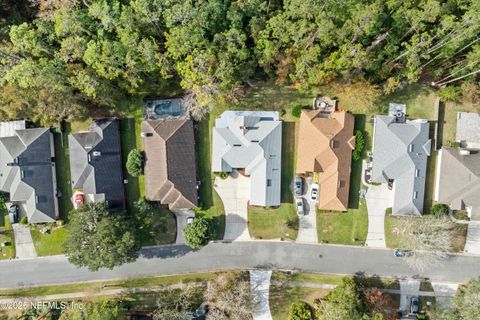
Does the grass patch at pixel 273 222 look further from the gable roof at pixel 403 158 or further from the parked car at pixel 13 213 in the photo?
the parked car at pixel 13 213

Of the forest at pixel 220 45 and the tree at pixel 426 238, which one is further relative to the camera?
the tree at pixel 426 238

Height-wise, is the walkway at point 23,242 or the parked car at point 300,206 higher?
the parked car at point 300,206

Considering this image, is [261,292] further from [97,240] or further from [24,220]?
[24,220]

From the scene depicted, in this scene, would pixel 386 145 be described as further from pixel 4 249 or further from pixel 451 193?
pixel 4 249

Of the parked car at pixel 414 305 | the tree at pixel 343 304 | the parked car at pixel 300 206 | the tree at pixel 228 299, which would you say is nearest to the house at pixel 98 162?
the tree at pixel 228 299

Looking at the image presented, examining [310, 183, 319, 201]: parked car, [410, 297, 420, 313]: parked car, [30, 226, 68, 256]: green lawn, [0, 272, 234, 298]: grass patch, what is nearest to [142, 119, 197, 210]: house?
[0, 272, 234, 298]: grass patch

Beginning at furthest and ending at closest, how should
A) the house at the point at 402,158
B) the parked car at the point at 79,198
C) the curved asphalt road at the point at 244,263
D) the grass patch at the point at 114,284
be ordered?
1. the grass patch at the point at 114,284
2. the parked car at the point at 79,198
3. the curved asphalt road at the point at 244,263
4. the house at the point at 402,158
